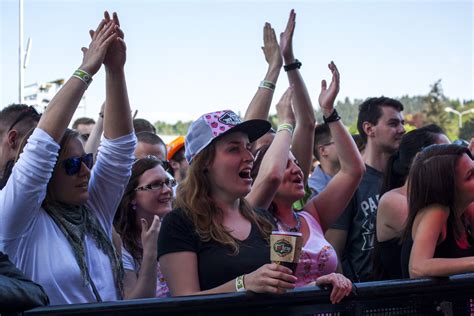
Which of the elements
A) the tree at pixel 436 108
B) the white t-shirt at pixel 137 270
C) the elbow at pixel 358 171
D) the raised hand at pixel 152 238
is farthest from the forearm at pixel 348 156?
the tree at pixel 436 108

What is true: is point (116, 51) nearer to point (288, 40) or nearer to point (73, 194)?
point (73, 194)

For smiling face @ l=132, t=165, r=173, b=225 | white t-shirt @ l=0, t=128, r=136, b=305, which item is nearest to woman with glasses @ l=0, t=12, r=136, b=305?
white t-shirt @ l=0, t=128, r=136, b=305

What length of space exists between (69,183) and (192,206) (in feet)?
1.75

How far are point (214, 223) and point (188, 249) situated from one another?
197 millimetres

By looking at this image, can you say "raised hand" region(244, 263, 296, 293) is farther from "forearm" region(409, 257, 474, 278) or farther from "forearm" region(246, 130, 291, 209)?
"forearm" region(246, 130, 291, 209)

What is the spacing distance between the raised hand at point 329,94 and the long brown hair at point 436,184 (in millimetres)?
903

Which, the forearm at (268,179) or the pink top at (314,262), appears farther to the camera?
the forearm at (268,179)

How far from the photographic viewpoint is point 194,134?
3385mm

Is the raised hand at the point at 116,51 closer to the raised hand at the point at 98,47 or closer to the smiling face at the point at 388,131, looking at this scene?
the raised hand at the point at 98,47

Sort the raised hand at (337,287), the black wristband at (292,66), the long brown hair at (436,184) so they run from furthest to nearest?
the black wristband at (292,66) < the long brown hair at (436,184) < the raised hand at (337,287)

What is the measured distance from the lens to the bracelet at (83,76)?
296 cm

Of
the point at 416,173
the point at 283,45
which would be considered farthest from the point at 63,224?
the point at 283,45

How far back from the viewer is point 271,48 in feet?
15.2

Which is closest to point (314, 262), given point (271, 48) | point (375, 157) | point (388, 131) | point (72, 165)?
point (72, 165)
